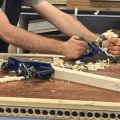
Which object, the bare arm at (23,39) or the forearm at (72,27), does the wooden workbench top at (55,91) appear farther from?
the forearm at (72,27)

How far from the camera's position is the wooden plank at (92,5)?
1.80 m

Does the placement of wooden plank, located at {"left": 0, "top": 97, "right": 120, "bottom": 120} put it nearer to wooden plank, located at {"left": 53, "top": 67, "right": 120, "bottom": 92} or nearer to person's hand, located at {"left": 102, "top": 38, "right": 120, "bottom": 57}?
wooden plank, located at {"left": 53, "top": 67, "right": 120, "bottom": 92}

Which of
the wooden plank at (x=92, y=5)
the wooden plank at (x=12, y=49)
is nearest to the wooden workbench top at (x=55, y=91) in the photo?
the wooden plank at (x=92, y=5)

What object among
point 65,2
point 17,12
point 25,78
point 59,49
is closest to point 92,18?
point 65,2

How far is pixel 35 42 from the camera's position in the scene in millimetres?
1086

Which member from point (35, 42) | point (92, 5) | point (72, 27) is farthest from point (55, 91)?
point (92, 5)

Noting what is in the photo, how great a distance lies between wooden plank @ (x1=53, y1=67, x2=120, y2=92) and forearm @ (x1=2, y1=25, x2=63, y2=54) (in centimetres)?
28

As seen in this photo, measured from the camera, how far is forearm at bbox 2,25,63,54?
3.52 ft

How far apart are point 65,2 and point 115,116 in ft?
4.54

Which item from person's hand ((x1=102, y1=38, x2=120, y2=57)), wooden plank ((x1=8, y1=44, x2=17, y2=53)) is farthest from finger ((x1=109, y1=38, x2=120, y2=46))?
wooden plank ((x1=8, y1=44, x2=17, y2=53))

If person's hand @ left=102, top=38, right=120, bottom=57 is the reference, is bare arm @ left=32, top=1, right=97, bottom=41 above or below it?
above

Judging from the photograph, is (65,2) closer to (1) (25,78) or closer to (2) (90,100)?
(1) (25,78)

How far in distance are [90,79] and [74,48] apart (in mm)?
315

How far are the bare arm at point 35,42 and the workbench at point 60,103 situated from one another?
367mm
